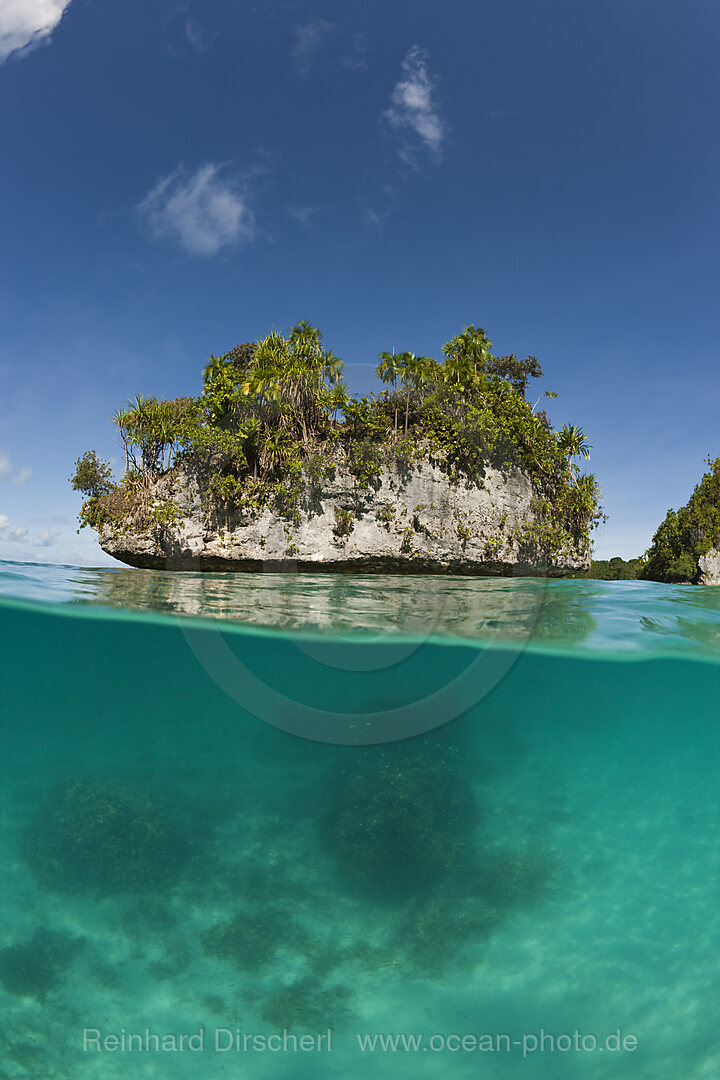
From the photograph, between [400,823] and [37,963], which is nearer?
[37,963]

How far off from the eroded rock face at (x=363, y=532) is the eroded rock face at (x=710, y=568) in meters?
17.5

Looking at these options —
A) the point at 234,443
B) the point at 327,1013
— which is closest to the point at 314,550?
the point at 234,443

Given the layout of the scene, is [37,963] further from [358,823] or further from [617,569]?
[617,569]

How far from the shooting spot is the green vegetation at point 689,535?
36219 mm

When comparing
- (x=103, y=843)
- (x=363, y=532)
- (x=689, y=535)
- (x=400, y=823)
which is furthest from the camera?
(x=689, y=535)

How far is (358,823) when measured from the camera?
10133 mm

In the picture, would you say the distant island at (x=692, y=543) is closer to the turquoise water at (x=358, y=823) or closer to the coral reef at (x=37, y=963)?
the turquoise water at (x=358, y=823)

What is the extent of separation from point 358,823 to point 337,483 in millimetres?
14611

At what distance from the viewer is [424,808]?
10.1 metres

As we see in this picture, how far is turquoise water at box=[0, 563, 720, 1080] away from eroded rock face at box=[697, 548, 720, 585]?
24.2 metres

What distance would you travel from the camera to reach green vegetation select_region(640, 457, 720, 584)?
119 feet

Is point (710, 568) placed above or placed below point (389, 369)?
below

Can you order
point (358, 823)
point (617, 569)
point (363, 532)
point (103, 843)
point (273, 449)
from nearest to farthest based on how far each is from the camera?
point (103, 843) → point (358, 823) → point (273, 449) → point (363, 532) → point (617, 569)

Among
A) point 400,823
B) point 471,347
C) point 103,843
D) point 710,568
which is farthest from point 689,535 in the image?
point 103,843
